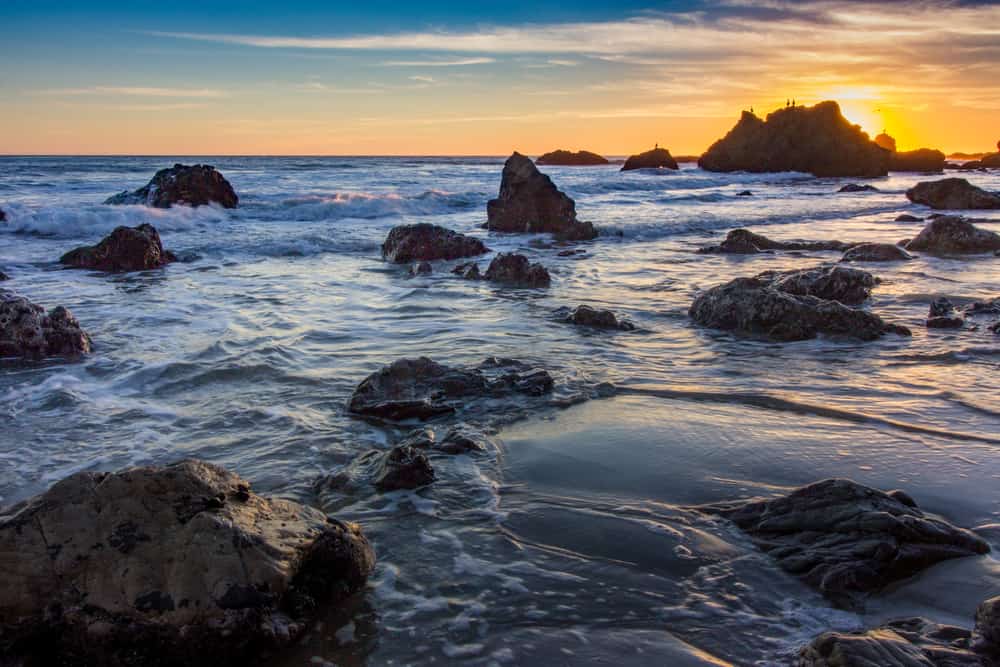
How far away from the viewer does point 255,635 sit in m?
2.35

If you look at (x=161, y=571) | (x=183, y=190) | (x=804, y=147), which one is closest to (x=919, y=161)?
(x=804, y=147)

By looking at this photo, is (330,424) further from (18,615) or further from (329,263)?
(329,263)

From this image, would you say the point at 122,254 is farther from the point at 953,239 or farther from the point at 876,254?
the point at 953,239

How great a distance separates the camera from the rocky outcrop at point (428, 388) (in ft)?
15.3

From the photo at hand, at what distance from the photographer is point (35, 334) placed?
620cm

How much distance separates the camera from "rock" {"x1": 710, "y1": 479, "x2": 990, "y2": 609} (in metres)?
2.72

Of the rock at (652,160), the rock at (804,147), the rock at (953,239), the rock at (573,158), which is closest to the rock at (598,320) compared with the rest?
the rock at (953,239)

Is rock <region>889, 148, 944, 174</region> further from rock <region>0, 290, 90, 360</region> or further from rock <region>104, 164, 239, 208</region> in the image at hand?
rock <region>0, 290, 90, 360</region>

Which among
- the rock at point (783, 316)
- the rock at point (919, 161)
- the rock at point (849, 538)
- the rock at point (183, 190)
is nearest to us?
the rock at point (849, 538)

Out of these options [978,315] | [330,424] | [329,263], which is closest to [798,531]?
[330,424]

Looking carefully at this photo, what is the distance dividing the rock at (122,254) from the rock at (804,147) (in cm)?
5947

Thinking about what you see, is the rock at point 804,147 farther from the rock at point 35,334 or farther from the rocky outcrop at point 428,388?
the rock at point 35,334

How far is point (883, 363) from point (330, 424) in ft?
13.9

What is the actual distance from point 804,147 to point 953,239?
179ft
